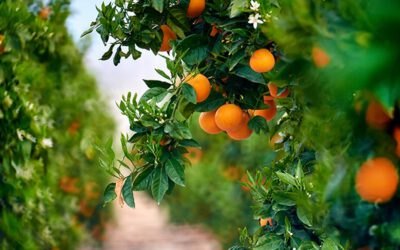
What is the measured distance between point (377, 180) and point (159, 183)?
0.63m

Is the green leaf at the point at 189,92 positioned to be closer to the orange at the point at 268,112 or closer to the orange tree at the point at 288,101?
the orange tree at the point at 288,101

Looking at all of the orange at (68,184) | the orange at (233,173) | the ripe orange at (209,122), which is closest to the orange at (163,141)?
the ripe orange at (209,122)

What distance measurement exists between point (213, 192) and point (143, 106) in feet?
11.8

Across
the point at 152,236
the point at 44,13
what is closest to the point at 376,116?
the point at 44,13

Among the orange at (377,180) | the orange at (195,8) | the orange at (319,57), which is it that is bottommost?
the orange at (377,180)

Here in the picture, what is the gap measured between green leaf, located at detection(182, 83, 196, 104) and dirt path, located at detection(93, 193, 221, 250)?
4.51 meters

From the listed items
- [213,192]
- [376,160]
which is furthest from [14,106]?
[213,192]

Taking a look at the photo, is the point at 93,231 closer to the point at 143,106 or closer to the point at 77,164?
the point at 77,164

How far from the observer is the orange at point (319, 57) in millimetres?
743

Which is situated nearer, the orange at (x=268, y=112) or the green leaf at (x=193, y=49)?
the green leaf at (x=193, y=49)

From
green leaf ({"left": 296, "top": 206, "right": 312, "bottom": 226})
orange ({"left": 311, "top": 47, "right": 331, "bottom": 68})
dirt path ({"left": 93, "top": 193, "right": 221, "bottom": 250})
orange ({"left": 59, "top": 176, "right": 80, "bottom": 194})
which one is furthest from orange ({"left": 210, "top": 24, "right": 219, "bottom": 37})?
dirt path ({"left": 93, "top": 193, "right": 221, "bottom": 250})

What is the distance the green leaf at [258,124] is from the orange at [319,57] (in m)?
0.62

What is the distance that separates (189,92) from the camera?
1284 millimetres

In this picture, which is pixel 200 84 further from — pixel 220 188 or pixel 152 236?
pixel 152 236
